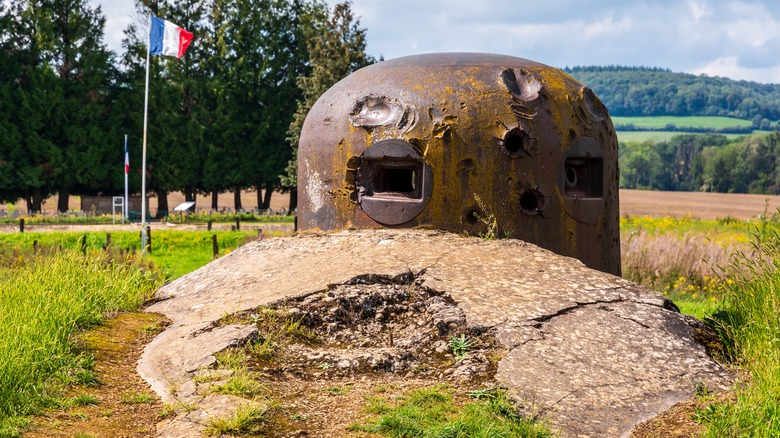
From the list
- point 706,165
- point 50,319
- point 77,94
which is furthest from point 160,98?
point 706,165

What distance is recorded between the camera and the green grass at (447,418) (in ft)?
14.1

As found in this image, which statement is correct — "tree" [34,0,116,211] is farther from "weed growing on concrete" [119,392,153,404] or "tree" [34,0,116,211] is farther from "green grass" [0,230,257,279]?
"weed growing on concrete" [119,392,153,404]

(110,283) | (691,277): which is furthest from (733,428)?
(691,277)

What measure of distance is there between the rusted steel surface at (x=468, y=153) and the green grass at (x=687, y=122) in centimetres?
12773

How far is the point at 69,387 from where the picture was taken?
5.15 metres

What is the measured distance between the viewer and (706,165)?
251 feet

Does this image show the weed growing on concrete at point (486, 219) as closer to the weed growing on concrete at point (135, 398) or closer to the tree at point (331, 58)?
the weed growing on concrete at point (135, 398)

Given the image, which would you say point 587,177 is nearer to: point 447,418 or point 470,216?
point 470,216

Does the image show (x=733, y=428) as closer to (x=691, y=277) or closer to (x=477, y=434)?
(x=477, y=434)

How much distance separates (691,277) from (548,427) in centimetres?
1008

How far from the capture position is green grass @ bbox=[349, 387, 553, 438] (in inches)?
170

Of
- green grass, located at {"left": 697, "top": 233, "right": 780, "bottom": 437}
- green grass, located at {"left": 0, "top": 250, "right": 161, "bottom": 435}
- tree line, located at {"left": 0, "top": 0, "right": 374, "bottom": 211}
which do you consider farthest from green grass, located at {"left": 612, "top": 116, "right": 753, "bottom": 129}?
green grass, located at {"left": 0, "top": 250, "right": 161, "bottom": 435}

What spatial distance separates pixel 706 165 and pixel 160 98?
54917 mm

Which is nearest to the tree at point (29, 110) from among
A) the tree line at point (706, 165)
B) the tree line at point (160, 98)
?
the tree line at point (160, 98)
